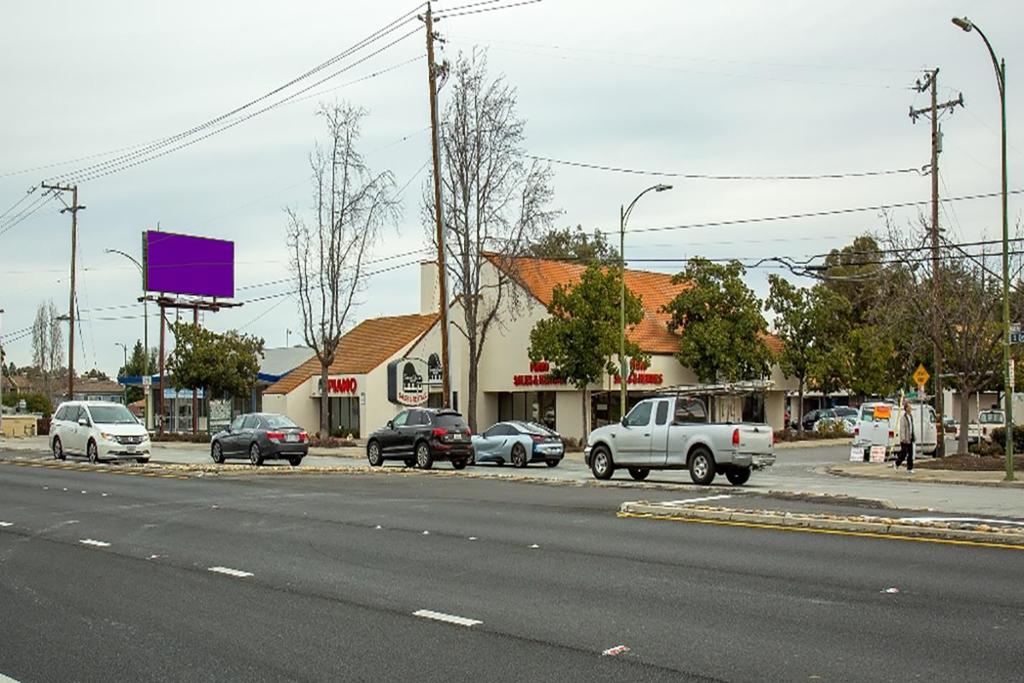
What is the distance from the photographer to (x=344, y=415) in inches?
2313

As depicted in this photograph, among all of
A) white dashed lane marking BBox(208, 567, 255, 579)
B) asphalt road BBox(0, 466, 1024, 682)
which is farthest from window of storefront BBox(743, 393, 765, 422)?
white dashed lane marking BBox(208, 567, 255, 579)

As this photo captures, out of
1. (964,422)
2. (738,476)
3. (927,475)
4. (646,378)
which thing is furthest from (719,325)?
(738,476)

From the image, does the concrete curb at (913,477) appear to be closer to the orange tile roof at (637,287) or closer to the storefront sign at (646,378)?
the storefront sign at (646,378)

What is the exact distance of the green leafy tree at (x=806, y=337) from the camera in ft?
180

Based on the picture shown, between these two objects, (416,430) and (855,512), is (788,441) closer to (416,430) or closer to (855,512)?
(416,430)

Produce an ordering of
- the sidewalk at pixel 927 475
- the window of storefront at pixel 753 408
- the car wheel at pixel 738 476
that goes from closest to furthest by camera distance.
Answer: the car wheel at pixel 738 476
the sidewalk at pixel 927 475
the window of storefront at pixel 753 408

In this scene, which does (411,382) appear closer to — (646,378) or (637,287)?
(646,378)

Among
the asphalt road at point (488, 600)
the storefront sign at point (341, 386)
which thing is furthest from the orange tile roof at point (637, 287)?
the asphalt road at point (488, 600)

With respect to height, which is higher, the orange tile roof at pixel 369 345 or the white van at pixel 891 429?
the orange tile roof at pixel 369 345

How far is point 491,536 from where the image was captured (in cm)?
1375

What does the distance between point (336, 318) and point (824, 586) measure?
141 feet

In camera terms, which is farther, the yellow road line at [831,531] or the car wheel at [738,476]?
the car wheel at [738,476]

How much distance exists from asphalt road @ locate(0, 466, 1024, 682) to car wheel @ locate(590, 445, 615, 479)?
28.1 feet

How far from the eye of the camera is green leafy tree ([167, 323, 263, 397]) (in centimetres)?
5466
